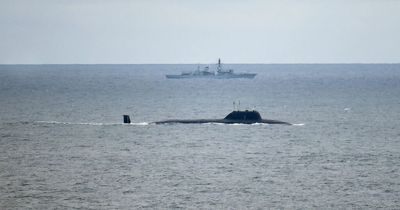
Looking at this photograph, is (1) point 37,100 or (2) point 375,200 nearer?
(2) point 375,200

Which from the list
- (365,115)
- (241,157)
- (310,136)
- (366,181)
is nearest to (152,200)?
(366,181)

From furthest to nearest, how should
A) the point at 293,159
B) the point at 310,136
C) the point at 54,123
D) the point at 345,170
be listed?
the point at 54,123 → the point at 310,136 → the point at 293,159 → the point at 345,170

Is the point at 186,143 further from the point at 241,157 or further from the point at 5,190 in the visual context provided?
the point at 5,190

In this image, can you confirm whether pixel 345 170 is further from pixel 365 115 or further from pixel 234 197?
pixel 365 115

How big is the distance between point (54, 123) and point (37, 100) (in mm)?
58458

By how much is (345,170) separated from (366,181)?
17.6ft

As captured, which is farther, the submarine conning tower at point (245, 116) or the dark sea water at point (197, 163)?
the submarine conning tower at point (245, 116)

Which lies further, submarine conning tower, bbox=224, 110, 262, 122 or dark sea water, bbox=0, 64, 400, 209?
submarine conning tower, bbox=224, 110, 262, 122

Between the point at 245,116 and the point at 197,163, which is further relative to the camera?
the point at 245,116

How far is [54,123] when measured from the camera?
389 ft

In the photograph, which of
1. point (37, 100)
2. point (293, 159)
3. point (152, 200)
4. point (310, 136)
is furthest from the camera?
point (37, 100)

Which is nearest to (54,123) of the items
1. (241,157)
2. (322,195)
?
(241,157)

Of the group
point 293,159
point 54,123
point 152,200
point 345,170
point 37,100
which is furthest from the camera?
point 37,100

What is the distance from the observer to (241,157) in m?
81.5
